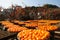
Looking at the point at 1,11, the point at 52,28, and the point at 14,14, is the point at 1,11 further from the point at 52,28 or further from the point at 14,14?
the point at 52,28

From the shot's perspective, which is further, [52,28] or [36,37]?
[52,28]

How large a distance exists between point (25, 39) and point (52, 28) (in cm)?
252

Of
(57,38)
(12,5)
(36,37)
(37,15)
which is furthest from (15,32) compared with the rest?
(12,5)

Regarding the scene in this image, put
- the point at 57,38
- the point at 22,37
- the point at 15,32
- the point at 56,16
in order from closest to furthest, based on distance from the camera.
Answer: the point at 22,37, the point at 15,32, the point at 57,38, the point at 56,16

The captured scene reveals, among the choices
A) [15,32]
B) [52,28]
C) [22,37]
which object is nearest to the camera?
[22,37]

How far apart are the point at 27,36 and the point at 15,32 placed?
46.4 inches

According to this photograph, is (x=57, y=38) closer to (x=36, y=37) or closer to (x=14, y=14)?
(x=36, y=37)

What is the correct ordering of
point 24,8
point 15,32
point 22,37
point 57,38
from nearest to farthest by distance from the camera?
point 22,37 < point 15,32 < point 57,38 < point 24,8

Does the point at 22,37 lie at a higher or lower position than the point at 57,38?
higher

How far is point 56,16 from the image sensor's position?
19516mm

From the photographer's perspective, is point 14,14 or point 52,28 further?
point 14,14

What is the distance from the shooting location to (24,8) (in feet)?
68.1

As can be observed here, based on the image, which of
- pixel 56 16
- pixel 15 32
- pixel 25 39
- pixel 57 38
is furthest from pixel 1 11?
pixel 25 39

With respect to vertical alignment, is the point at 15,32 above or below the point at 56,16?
above
